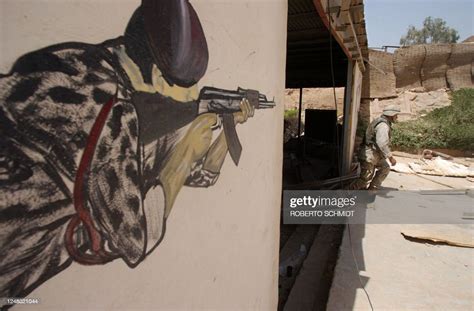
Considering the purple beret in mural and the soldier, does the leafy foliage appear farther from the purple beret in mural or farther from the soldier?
the purple beret in mural

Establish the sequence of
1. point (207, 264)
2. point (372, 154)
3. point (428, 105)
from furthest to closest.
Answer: point (428, 105) < point (372, 154) < point (207, 264)

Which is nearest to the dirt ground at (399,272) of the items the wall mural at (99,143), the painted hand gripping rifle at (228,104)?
the painted hand gripping rifle at (228,104)

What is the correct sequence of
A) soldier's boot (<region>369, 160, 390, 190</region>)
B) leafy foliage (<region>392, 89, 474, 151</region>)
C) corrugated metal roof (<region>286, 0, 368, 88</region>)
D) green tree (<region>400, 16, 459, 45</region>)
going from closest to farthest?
corrugated metal roof (<region>286, 0, 368, 88</region>), soldier's boot (<region>369, 160, 390, 190</region>), leafy foliage (<region>392, 89, 474, 151</region>), green tree (<region>400, 16, 459, 45</region>)

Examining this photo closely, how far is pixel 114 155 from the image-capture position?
0.73 meters

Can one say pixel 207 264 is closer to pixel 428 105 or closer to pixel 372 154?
pixel 372 154

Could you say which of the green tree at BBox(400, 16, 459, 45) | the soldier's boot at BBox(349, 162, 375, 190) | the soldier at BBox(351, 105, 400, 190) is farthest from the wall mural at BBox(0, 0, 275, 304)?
the green tree at BBox(400, 16, 459, 45)

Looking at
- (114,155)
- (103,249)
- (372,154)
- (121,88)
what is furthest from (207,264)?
(372,154)

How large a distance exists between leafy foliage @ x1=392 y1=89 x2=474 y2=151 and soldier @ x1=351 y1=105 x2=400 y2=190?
19.8 ft

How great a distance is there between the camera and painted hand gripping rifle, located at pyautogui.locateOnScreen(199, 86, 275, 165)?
3.69ft

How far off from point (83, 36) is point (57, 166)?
29 cm

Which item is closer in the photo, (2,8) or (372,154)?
(2,8)

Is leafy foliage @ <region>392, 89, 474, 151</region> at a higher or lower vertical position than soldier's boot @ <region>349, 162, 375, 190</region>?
higher

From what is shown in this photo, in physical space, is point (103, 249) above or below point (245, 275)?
above

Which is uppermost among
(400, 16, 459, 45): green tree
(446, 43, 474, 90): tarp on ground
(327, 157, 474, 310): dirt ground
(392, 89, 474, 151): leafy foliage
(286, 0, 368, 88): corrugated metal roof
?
(400, 16, 459, 45): green tree
